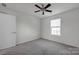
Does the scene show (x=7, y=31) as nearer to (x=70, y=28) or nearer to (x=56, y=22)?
(x=56, y=22)

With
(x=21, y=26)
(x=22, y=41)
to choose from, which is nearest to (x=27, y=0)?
(x=21, y=26)

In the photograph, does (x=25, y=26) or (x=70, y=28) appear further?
(x=25, y=26)

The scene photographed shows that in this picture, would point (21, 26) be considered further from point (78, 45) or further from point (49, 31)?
point (78, 45)

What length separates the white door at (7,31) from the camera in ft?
9.48

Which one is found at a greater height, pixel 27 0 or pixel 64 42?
pixel 27 0

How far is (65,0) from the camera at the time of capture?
574 millimetres

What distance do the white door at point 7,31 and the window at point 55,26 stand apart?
338 cm

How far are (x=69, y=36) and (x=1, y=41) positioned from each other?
169 inches

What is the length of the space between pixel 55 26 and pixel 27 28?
2.56 m

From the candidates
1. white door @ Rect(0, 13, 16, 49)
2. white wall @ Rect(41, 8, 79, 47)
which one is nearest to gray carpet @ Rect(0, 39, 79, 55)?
white door @ Rect(0, 13, 16, 49)

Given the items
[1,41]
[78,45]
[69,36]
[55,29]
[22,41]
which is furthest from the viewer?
[55,29]

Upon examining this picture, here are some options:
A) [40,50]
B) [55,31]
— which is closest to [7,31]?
[40,50]

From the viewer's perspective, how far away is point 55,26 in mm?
4777

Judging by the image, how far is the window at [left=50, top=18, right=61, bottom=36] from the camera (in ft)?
14.5
